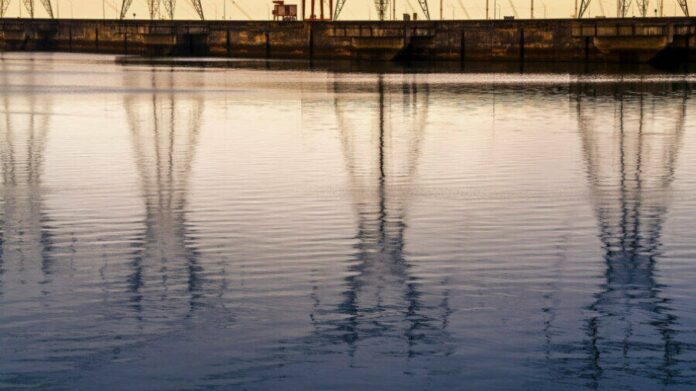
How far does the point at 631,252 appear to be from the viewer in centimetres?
2623

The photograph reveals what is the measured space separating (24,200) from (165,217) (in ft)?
15.3

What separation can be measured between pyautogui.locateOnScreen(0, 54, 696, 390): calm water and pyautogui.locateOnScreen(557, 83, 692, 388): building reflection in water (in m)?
0.06

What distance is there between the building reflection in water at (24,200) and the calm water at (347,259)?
0.11 m

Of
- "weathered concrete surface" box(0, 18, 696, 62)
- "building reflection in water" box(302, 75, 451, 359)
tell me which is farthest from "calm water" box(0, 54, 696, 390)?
"weathered concrete surface" box(0, 18, 696, 62)

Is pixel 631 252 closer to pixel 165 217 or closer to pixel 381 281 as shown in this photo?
pixel 381 281

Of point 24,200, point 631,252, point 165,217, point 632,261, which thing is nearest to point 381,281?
point 632,261

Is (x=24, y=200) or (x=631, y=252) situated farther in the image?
(x=24, y=200)

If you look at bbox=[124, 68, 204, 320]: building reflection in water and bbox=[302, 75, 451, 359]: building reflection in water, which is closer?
bbox=[302, 75, 451, 359]: building reflection in water

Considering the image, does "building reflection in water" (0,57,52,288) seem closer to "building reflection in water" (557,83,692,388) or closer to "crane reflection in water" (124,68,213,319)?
"crane reflection in water" (124,68,213,319)

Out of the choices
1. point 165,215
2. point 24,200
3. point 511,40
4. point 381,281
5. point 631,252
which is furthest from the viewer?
point 511,40

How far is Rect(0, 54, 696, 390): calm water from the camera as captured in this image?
18.2 m

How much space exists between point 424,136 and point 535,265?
29.1 meters

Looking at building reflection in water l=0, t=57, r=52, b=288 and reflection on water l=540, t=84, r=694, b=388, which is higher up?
building reflection in water l=0, t=57, r=52, b=288

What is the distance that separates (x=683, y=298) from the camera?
21828 mm
